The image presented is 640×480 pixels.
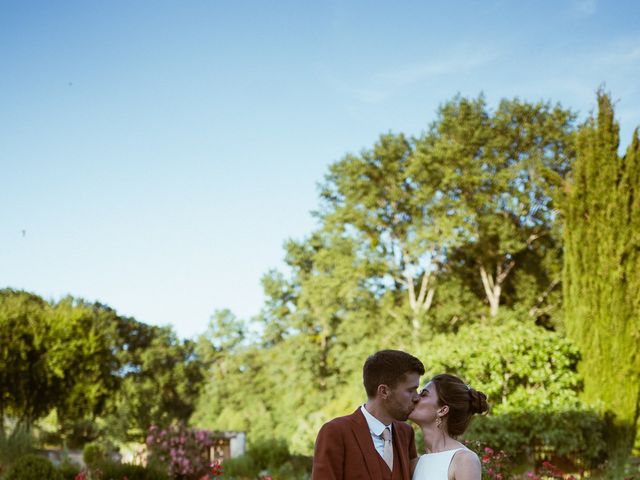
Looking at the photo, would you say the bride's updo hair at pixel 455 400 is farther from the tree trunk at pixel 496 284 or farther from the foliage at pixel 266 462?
the tree trunk at pixel 496 284

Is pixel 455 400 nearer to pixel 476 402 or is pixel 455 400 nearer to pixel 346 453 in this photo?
pixel 476 402

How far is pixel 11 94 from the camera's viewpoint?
13.2 meters

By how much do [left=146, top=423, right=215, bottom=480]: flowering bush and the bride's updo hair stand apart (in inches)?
359

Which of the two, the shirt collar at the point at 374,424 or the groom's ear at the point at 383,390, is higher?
the groom's ear at the point at 383,390

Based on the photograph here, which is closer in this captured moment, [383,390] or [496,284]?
[383,390]

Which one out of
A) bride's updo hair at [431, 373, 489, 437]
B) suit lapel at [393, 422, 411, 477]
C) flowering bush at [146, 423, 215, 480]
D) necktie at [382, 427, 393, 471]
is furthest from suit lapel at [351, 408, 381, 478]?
flowering bush at [146, 423, 215, 480]

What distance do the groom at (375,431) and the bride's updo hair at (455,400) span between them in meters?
0.31

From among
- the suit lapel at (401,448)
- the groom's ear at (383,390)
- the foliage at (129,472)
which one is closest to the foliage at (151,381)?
the foliage at (129,472)

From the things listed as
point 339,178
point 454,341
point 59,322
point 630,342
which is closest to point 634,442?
point 630,342

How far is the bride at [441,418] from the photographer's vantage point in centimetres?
313

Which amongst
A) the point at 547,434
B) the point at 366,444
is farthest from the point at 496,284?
the point at 366,444

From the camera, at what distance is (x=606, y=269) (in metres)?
14.2

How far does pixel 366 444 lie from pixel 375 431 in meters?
0.11

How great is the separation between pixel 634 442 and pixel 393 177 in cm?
1187
